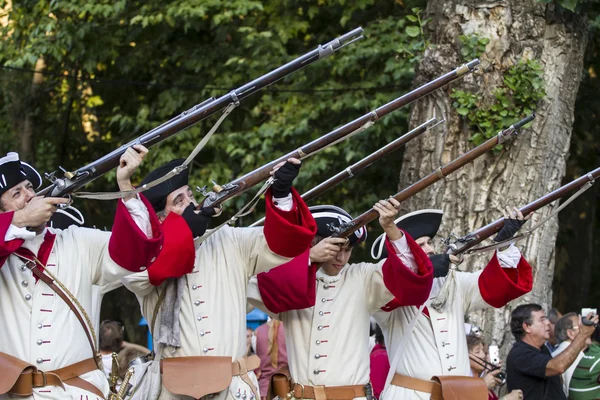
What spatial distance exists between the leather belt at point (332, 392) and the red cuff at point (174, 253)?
121 cm

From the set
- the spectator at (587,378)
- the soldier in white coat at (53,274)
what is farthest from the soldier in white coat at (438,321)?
the soldier in white coat at (53,274)

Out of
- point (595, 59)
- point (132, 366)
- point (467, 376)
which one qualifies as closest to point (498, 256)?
point (467, 376)

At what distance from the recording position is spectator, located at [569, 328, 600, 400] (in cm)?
884

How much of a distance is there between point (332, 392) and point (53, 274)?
6.44ft

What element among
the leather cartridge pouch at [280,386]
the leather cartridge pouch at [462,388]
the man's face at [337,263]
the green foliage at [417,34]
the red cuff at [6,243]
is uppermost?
the green foliage at [417,34]

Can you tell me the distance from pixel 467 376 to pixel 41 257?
3046mm

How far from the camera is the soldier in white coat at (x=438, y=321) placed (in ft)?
23.4

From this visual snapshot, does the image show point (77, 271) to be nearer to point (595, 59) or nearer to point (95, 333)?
point (95, 333)

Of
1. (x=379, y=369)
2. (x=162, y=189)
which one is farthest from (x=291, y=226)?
(x=379, y=369)

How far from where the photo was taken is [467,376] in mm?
7195

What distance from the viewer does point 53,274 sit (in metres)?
5.72

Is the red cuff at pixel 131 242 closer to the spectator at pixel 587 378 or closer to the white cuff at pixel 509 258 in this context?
the white cuff at pixel 509 258

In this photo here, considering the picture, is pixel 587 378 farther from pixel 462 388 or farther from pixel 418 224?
pixel 418 224

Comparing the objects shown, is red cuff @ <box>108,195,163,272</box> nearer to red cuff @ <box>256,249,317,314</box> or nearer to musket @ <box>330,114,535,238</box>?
red cuff @ <box>256,249,317,314</box>
